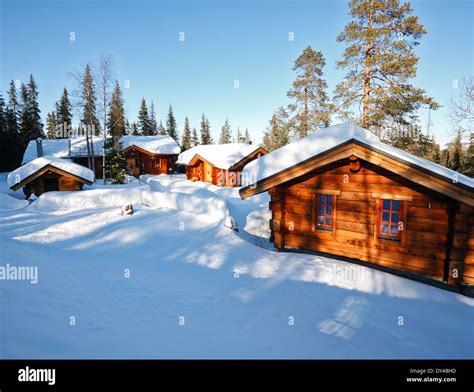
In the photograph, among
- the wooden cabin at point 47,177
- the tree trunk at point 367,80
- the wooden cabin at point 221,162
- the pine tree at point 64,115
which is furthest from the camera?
the pine tree at point 64,115

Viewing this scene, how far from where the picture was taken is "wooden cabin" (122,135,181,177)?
117ft

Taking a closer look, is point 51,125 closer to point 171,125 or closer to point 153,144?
point 171,125

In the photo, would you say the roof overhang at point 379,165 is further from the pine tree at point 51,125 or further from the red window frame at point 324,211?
the pine tree at point 51,125

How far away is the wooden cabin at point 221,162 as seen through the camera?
27016mm

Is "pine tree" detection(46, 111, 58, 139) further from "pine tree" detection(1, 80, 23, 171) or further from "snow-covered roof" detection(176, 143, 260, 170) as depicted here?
"snow-covered roof" detection(176, 143, 260, 170)

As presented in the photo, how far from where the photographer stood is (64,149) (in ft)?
108

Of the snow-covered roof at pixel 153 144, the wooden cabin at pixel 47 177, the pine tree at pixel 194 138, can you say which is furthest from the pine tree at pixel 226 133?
the wooden cabin at pixel 47 177

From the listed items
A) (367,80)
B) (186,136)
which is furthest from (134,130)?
(367,80)

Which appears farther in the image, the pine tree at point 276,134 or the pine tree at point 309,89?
the pine tree at point 276,134

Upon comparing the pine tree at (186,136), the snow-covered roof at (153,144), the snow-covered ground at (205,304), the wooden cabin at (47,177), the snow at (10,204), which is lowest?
the snow-covered ground at (205,304)

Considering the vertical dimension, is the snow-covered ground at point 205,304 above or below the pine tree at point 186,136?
Result: below
